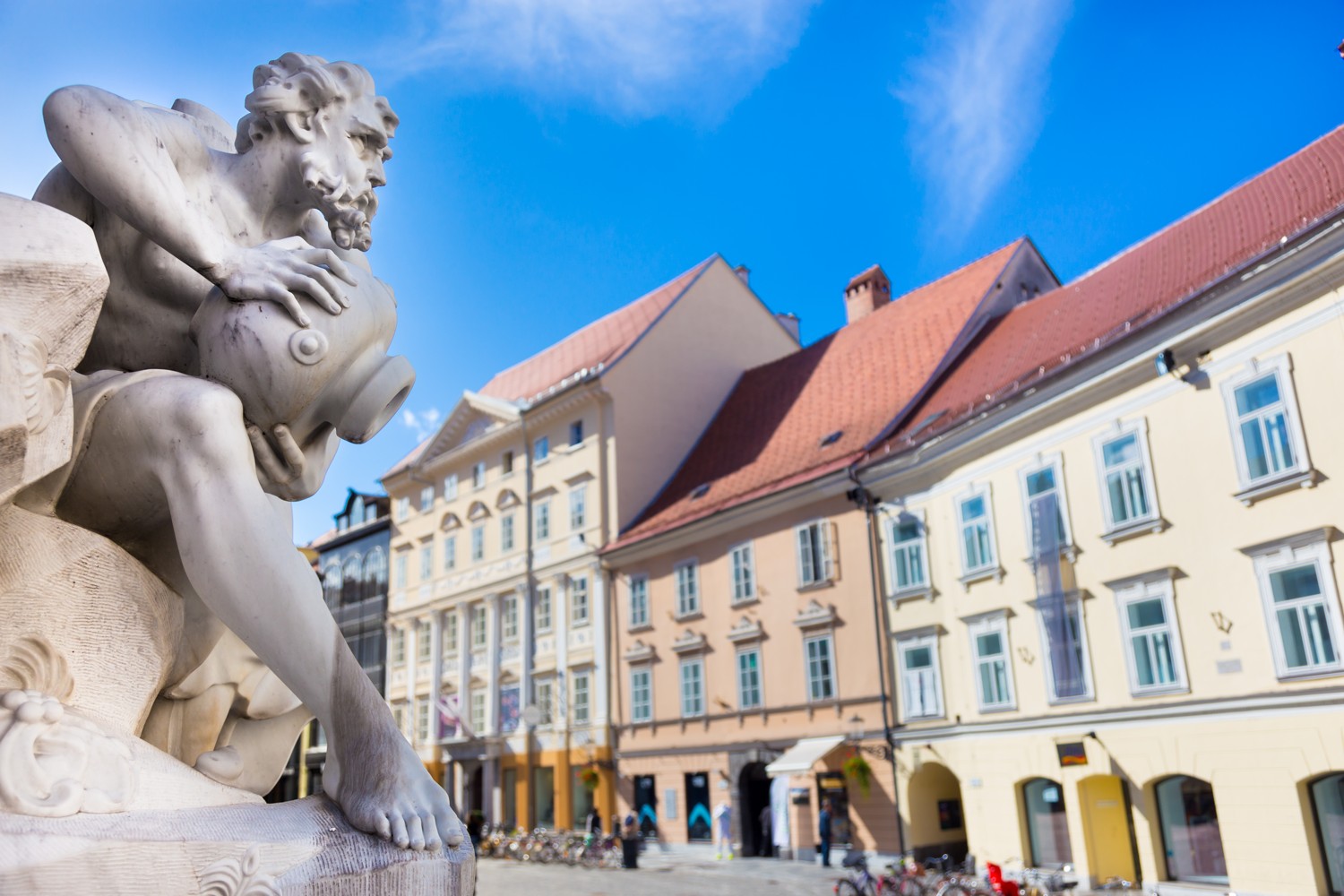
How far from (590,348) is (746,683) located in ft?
46.3

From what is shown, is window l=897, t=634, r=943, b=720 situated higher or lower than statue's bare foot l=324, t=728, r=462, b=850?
higher

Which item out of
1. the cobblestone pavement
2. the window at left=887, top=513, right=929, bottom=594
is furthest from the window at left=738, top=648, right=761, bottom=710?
the window at left=887, top=513, right=929, bottom=594

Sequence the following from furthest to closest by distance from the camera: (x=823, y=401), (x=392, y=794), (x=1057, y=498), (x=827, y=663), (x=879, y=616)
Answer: (x=823, y=401) → (x=827, y=663) → (x=879, y=616) → (x=1057, y=498) → (x=392, y=794)

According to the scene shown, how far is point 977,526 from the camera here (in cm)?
1934

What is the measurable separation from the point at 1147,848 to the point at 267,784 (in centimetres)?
1662

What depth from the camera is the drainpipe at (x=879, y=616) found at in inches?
803

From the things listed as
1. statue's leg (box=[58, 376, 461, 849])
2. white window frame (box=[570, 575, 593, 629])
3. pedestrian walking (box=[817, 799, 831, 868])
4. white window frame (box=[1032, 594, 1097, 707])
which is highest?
white window frame (box=[570, 575, 593, 629])

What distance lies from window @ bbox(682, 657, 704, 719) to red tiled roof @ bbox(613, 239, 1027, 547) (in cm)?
335

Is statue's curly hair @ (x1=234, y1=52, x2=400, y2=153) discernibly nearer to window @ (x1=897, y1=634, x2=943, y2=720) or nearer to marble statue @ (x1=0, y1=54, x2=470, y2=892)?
marble statue @ (x1=0, y1=54, x2=470, y2=892)

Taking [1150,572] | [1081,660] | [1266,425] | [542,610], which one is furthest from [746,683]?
[1266,425]

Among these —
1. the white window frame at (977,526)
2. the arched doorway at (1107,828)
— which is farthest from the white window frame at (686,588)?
the arched doorway at (1107,828)

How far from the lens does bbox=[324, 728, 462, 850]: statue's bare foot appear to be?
4.56 ft

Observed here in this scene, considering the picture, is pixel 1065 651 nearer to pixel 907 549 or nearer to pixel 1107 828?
pixel 1107 828

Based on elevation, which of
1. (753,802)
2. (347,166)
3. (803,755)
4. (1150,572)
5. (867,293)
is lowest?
(753,802)
